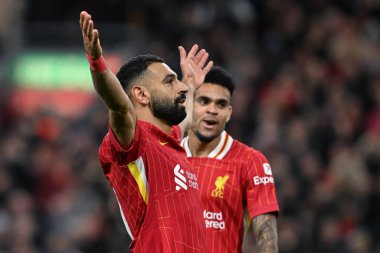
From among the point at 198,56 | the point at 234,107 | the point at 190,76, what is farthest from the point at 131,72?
the point at 234,107

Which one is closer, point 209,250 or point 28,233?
point 209,250

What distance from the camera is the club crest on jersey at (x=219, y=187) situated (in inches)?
314

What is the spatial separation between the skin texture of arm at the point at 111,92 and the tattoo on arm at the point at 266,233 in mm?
1748

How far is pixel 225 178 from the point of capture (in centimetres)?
804

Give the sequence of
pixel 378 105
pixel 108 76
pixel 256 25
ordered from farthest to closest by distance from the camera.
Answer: pixel 256 25 → pixel 378 105 → pixel 108 76

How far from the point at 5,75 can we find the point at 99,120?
279 cm

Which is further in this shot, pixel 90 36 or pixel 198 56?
pixel 198 56

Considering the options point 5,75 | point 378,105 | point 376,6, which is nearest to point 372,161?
point 378,105

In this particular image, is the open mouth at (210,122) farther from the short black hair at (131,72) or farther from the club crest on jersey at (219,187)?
the short black hair at (131,72)

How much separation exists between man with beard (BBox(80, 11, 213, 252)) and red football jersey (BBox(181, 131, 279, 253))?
35.5 inches

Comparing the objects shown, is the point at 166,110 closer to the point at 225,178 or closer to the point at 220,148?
the point at 225,178

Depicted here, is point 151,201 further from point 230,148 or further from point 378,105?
point 378,105

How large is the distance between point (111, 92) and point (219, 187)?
2091 mm

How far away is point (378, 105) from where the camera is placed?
576 inches
